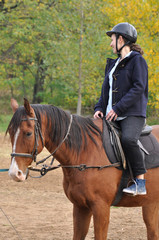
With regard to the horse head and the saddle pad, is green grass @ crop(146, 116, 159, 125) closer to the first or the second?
the saddle pad

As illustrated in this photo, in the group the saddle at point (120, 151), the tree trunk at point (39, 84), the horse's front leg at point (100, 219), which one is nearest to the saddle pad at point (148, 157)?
the saddle at point (120, 151)

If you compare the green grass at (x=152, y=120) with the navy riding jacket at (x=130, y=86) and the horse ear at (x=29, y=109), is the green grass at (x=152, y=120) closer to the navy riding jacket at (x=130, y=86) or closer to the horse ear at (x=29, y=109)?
the navy riding jacket at (x=130, y=86)

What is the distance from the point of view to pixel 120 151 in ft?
13.1

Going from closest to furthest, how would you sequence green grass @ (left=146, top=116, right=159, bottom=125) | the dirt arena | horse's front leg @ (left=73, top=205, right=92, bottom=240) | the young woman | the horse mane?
the horse mane < the young woman < horse's front leg @ (left=73, top=205, right=92, bottom=240) < the dirt arena < green grass @ (left=146, top=116, right=159, bottom=125)

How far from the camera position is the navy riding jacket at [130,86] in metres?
4.04

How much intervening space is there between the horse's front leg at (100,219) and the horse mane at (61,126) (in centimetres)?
62

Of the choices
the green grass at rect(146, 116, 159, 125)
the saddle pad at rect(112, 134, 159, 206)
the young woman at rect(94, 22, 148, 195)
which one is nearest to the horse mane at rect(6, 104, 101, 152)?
the young woman at rect(94, 22, 148, 195)

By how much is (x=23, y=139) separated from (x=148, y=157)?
1.49 meters

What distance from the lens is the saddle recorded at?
4020 millimetres

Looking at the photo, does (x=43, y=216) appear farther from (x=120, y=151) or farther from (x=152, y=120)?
(x=152, y=120)

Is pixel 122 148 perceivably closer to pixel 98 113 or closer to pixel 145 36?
pixel 98 113

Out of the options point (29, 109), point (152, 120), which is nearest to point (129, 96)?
point (29, 109)

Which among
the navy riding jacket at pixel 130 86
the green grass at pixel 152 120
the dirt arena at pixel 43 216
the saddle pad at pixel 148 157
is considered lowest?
the dirt arena at pixel 43 216

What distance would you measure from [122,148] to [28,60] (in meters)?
23.5
